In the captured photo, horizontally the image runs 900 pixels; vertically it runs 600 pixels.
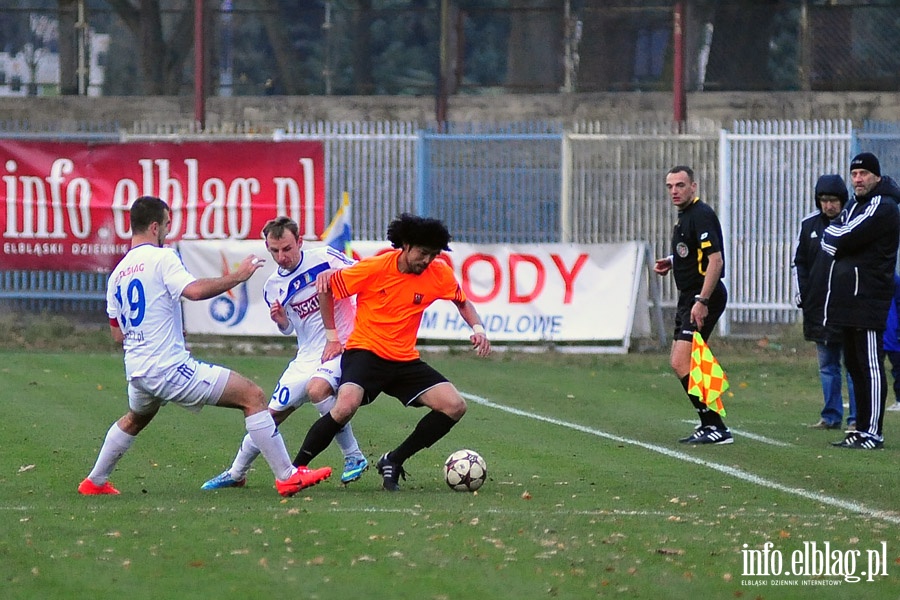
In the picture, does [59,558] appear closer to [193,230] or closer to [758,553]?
[758,553]

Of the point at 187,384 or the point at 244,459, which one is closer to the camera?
the point at 187,384

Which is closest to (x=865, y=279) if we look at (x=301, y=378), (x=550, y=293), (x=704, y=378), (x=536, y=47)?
(x=704, y=378)

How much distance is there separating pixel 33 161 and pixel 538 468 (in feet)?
44.5

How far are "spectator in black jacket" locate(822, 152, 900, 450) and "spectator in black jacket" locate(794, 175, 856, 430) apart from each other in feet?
4.25

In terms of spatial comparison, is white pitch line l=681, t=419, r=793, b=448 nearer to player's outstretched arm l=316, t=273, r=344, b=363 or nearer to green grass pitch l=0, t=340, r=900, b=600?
green grass pitch l=0, t=340, r=900, b=600

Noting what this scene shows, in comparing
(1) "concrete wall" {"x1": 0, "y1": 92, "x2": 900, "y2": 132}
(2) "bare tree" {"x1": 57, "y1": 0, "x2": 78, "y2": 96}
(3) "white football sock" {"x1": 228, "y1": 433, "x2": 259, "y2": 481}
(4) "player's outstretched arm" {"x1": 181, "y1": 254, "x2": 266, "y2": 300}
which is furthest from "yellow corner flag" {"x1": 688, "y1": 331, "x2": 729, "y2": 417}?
(2) "bare tree" {"x1": 57, "y1": 0, "x2": 78, "y2": 96}

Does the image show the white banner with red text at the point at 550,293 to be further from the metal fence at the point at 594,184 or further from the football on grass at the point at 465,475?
the football on grass at the point at 465,475

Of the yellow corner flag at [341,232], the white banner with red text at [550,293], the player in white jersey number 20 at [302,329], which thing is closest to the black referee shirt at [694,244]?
the player in white jersey number 20 at [302,329]

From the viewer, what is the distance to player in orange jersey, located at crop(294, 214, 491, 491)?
8953mm

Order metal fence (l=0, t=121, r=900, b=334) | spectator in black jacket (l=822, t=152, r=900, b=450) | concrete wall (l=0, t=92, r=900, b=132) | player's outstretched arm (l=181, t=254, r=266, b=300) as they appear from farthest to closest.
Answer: concrete wall (l=0, t=92, r=900, b=132) < metal fence (l=0, t=121, r=900, b=334) < spectator in black jacket (l=822, t=152, r=900, b=450) < player's outstretched arm (l=181, t=254, r=266, b=300)

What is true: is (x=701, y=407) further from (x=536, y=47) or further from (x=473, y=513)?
(x=536, y=47)
